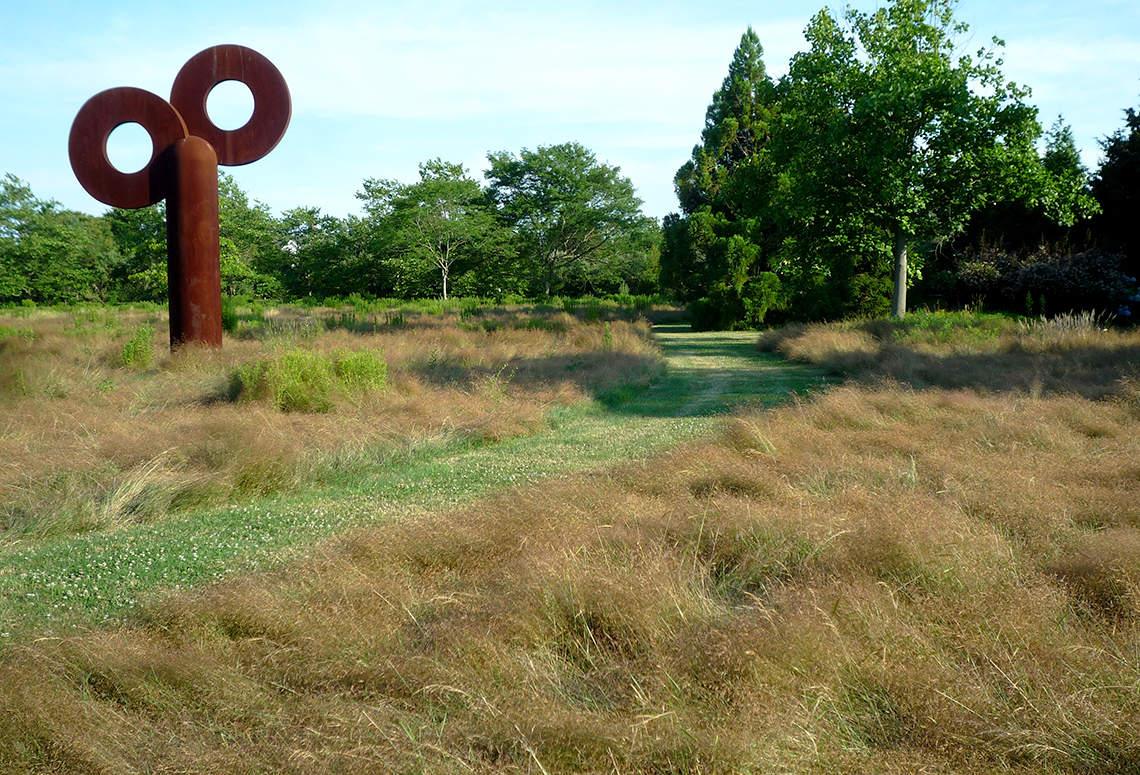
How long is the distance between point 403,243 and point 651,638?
37946mm

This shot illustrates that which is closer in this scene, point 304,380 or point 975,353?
point 304,380

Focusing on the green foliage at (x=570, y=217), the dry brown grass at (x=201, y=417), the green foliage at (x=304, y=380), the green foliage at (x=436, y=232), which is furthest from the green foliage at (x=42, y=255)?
the green foliage at (x=304, y=380)

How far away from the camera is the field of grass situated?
6.38ft

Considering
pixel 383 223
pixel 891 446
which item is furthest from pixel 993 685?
pixel 383 223

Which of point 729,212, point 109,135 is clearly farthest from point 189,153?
point 729,212

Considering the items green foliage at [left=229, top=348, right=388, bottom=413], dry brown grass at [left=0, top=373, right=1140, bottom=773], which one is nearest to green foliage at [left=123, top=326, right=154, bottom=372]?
green foliage at [left=229, top=348, right=388, bottom=413]

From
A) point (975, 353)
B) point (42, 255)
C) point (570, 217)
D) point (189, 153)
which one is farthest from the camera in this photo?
point (570, 217)

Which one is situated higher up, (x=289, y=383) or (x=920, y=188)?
(x=920, y=188)

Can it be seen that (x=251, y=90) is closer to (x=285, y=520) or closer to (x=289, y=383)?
(x=289, y=383)

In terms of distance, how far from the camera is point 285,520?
172 inches

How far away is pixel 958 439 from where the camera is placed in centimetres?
529

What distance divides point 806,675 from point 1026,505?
2.04 metres

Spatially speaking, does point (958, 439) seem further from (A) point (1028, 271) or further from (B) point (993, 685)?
(A) point (1028, 271)

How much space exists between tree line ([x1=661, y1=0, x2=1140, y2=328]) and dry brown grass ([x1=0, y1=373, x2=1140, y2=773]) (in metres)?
13.7
